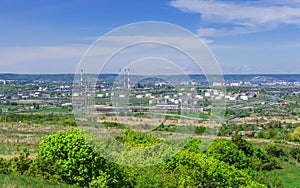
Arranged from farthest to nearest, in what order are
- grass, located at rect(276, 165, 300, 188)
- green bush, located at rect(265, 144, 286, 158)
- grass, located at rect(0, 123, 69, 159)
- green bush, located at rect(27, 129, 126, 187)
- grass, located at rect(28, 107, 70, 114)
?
grass, located at rect(28, 107, 70, 114), green bush, located at rect(265, 144, 286, 158), grass, located at rect(0, 123, 69, 159), grass, located at rect(276, 165, 300, 188), green bush, located at rect(27, 129, 126, 187)

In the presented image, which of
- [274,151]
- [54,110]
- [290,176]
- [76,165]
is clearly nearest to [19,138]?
[290,176]

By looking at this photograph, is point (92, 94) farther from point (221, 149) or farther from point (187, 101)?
point (221, 149)

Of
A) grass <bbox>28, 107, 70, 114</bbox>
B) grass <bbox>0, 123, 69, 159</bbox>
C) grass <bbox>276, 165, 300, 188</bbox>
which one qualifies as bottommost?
grass <bbox>276, 165, 300, 188</bbox>

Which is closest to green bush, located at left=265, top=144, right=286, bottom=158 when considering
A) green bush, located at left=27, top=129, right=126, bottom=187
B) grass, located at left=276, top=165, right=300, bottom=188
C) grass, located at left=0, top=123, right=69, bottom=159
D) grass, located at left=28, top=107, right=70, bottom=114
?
grass, located at left=276, top=165, right=300, bottom=188

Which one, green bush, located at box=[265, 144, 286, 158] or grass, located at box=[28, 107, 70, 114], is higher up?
grass, located at box=[28, 107, 70, 114]

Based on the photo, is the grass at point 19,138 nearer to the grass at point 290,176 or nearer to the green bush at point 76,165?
the green bush at point 76,165

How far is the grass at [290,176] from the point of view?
3550cm

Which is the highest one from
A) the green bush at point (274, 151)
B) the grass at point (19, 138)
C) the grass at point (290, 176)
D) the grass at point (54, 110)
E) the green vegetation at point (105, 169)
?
the green vegetation at point (105, 169)

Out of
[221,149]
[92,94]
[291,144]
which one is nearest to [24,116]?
[291,144]

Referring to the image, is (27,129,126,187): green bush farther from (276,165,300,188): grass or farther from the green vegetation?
(276,165,300,188): grass

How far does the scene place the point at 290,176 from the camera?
3938 centimetres

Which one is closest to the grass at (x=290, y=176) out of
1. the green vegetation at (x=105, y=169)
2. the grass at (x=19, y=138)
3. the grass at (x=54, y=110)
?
the green vegetation at (x=105, y=169)

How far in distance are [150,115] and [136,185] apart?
444 centimetres

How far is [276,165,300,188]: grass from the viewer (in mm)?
35500
